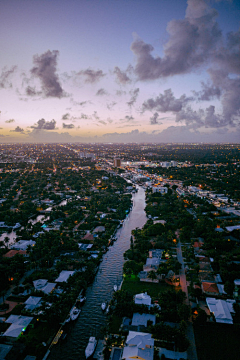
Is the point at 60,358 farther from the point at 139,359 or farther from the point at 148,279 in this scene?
the point at 148,279

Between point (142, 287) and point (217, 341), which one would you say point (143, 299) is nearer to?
point (142, 287)

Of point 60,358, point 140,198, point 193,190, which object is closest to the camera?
point 60,358

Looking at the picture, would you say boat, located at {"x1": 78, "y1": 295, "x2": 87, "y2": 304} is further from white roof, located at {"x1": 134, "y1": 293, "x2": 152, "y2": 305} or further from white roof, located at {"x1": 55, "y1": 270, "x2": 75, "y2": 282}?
white roof, located at {"x1": 134, "y1": 293, "x2": 152, "y2": 305}

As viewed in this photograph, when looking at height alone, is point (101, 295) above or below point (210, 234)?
below

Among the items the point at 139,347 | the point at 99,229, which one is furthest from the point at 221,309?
the point at 99,229

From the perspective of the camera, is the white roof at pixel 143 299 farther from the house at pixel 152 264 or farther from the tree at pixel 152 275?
the house at pixel 152 264

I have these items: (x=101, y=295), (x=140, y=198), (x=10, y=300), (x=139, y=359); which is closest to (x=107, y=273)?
(x=101, y=295)
